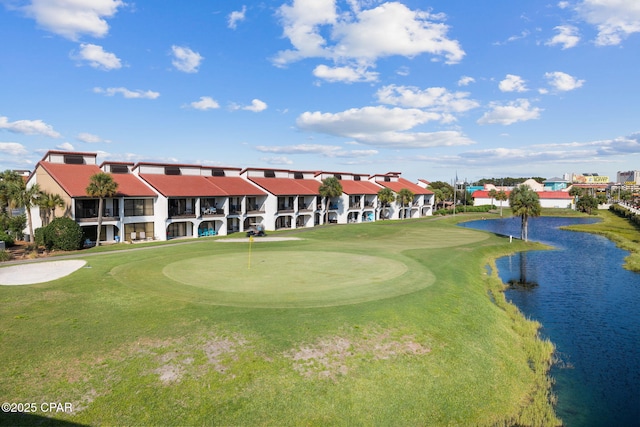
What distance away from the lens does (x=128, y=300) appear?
2530 cm

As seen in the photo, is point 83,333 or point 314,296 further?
point 314,296

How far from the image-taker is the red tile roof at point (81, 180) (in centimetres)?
5159

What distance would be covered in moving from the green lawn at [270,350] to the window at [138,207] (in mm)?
24547

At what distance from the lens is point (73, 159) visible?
59062 mm

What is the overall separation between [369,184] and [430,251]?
5895cm

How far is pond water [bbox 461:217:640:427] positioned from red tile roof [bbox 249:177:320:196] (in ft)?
133

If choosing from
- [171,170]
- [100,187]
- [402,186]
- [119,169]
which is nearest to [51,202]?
[100,187]

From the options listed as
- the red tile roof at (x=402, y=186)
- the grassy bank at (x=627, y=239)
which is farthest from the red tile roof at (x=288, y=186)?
the grassy bank at (x=627, y=239)

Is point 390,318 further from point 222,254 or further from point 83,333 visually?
point 222,254

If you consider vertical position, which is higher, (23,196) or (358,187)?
(358,187)

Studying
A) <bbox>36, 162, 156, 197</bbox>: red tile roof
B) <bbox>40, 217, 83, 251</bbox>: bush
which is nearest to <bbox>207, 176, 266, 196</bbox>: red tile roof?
<bbox>36, 162, 156, 197</bbox>: red tile roof

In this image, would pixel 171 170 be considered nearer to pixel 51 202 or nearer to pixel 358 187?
pixel 51 202

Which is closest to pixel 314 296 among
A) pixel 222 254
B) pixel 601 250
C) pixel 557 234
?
pixel 222 254

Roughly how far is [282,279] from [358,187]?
232ft
